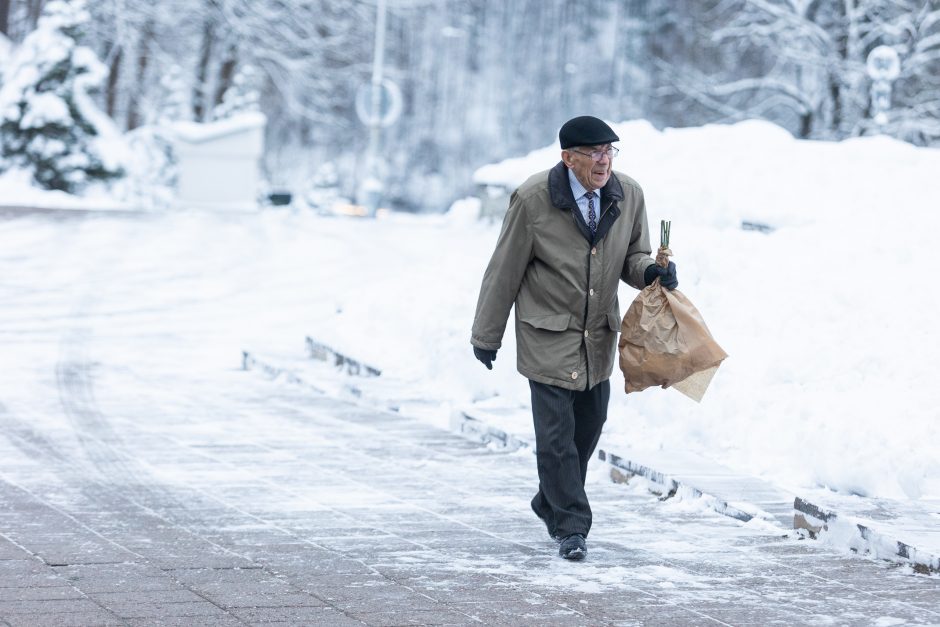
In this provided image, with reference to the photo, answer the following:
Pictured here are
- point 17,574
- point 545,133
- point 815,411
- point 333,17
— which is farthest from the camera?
point 545,133

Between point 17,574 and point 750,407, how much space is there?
4.09 metres

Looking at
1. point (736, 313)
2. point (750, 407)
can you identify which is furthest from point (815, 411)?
point (736, 313)

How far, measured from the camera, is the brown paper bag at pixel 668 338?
6.47 m

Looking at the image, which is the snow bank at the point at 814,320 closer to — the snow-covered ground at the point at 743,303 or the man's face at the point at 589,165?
the snow-covered ground at the point at 743,303

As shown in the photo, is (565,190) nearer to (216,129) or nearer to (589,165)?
(589,165)

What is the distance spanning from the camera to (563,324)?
6.40m

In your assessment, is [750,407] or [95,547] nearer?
[95,547]

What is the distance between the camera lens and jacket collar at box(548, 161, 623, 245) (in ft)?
21.0

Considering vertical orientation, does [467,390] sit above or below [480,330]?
below

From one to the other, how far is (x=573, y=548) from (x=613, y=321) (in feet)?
3.07

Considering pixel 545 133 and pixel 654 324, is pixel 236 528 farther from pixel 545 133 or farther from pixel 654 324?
pixel 545 133

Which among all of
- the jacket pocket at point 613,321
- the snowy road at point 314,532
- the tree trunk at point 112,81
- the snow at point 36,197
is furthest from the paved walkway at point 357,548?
the tree trunk at point 112,81

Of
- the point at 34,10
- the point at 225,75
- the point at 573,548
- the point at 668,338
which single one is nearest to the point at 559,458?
the point at 573,548

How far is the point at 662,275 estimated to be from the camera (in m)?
6.42
